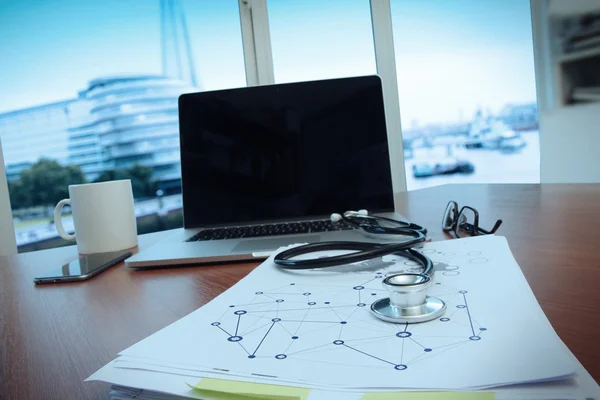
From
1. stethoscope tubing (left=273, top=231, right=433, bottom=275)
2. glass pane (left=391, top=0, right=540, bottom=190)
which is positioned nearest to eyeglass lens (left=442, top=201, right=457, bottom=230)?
stethoscope tubing (left=273, top=231, right=433, bottom=275)

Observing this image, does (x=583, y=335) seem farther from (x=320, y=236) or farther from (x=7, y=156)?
(x=7, y=156)

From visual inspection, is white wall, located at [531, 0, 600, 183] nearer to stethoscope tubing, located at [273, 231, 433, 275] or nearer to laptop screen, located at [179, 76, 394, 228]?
laptop screen, located at [179, 76, 394, 228]

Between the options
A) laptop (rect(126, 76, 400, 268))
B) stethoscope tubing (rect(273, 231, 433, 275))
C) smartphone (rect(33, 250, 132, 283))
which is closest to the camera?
stethoscope tubing (rect(273, 231, 433, 275))

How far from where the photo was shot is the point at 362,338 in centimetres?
33

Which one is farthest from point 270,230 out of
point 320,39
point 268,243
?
point 320,39

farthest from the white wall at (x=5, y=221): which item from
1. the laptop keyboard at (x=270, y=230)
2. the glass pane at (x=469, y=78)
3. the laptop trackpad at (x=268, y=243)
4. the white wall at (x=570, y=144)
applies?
the white wall at (x=570, y=144)

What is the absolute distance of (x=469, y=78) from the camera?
2506 mm

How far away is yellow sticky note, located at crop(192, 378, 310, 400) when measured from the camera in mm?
260

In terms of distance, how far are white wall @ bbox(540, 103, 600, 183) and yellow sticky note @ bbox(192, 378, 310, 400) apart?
2.45 meters

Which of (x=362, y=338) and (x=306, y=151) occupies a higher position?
(x=306, y=151)

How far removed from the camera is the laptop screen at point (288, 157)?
3.07 ft

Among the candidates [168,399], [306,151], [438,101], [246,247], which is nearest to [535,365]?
[168,399]

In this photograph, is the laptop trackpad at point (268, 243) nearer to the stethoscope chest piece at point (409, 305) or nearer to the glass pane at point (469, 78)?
the stethoscope chest piece at point (409, 305)

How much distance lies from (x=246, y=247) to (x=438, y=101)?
2.08m
